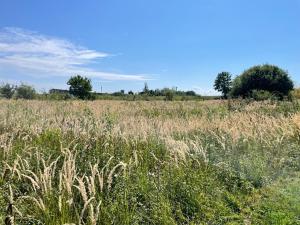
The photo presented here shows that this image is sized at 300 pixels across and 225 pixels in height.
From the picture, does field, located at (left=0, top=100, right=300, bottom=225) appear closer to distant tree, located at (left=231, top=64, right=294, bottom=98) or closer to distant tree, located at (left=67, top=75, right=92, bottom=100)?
distant tree, located at (left=231, top=64, right=294, bottom=98)

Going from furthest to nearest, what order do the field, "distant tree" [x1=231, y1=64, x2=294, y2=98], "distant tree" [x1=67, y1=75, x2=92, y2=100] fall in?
"distant tree" [x1=67, y1=75, x2=92, y2=100], "distant tree" [x1=231, y1=64, x2=294, y2=98], the field

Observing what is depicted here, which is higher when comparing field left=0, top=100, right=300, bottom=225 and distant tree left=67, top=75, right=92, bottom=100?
distant tree left=67, top=75, right=92, bottom=100

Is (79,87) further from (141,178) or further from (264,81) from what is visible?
(141,178)

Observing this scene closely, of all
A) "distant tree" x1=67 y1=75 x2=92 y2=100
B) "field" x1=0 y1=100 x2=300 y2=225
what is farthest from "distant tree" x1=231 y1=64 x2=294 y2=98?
"field" x1=0 y1=100 x2=300 y2=225

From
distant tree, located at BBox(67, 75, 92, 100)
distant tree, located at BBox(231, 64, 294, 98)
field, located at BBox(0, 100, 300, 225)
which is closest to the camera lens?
field, located at BBox(0, 100, 300, 225)

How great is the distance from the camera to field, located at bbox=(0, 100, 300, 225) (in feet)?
15.4

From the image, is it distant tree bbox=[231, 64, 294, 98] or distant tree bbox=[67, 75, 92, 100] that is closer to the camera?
distant tree bbox=[231, 64, 294, 98]

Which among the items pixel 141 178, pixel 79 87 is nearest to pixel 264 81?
pixel 79 87

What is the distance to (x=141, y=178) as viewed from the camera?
6.23 meters

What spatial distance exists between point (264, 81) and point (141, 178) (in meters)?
35.4

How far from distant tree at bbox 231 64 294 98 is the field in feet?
98.7

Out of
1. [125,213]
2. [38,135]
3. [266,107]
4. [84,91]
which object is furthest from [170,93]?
[125,213]

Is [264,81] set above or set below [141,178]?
above

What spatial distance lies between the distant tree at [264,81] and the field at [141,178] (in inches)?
1185
